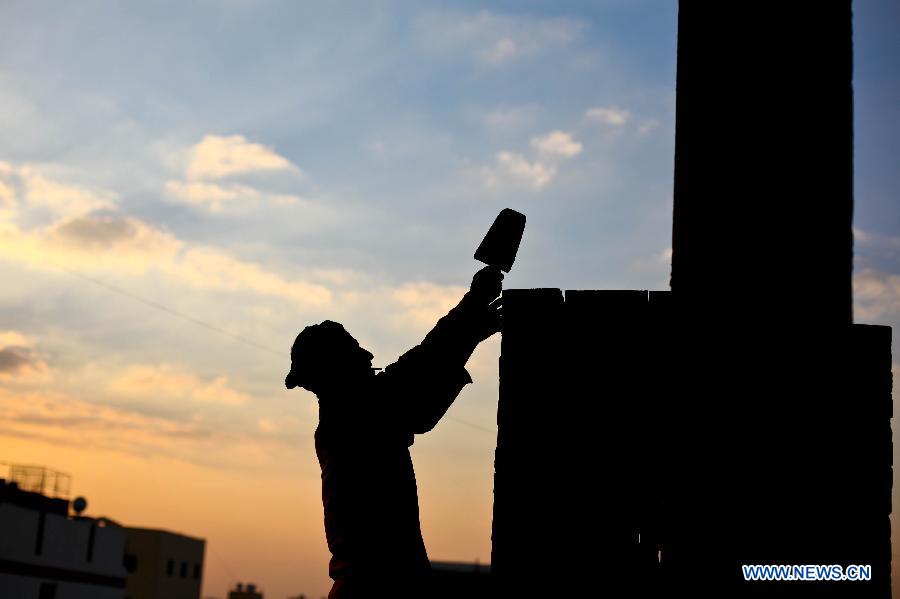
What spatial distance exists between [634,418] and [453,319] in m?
0.88

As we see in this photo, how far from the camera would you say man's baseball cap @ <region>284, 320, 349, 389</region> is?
364 centimetres

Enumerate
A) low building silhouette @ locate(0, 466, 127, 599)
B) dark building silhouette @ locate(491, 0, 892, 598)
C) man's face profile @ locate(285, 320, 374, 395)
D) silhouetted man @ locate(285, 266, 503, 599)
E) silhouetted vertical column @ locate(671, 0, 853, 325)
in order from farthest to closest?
low building silhouette @ locate(0, 466, 127, 599) < man's face profile @ locate(285, 320, 374, 395) < silhouetted man @ locate(285, 266, 503, 599) < silhouetted vertical column @ locate(671, 0, 853, 325) < dark building silhouette @ locate(491, 0, 892, 598)

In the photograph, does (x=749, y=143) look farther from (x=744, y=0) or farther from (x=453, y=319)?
(x=453, y=319)

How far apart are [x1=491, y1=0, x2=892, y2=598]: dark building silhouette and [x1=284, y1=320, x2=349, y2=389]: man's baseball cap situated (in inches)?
36.1

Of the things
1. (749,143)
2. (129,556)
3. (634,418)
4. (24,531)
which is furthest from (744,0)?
(129,556)

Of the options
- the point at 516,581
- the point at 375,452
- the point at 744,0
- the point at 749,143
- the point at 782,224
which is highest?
the point at 744,0

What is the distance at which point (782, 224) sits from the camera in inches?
108

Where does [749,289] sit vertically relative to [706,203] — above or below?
below

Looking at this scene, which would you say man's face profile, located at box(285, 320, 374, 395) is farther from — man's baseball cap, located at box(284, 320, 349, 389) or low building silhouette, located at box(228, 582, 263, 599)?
low building silhouette, located at box(228, 582, 263, 599)

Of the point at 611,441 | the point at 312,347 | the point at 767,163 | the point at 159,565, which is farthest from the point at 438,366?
the point at 159,565

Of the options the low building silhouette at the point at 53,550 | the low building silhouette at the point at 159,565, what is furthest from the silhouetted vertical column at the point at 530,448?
the low building silhouette at the point at 159,565

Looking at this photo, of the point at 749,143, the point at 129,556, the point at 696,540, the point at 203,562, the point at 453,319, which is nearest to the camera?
the point at 696,540

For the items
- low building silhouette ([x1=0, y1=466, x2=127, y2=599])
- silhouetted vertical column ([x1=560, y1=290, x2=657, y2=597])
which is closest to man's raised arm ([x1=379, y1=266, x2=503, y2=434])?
silhouetted vertical column ([x1=560, y1=290, x2=657, y2=597])

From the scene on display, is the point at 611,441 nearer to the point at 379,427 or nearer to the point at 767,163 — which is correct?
the point at 767,163
